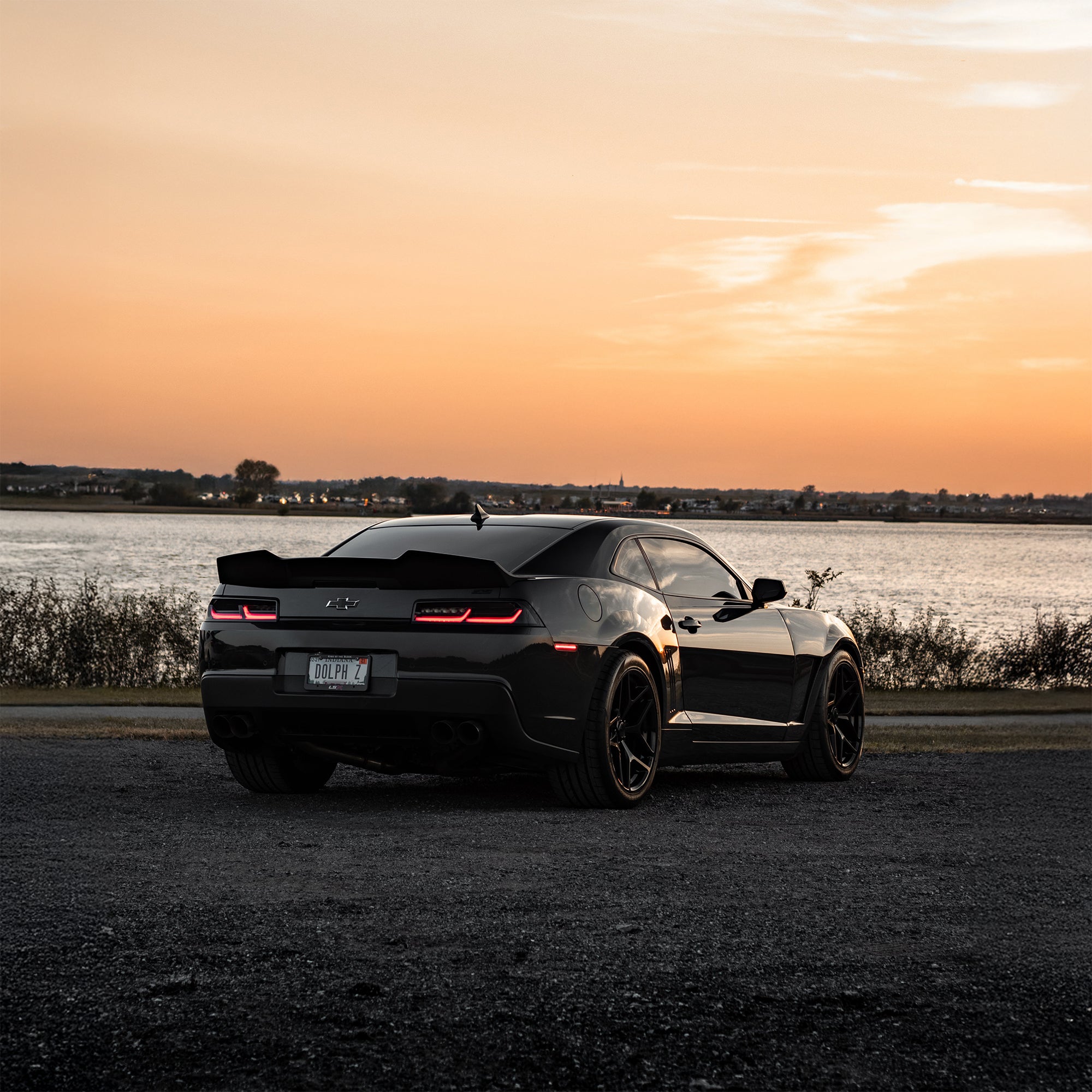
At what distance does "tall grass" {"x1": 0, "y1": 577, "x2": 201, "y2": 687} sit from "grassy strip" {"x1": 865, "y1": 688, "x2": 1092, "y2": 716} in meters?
10.0

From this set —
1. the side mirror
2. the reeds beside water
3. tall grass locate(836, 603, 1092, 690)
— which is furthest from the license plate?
tall grass locate(836, 603, 1092, 690)

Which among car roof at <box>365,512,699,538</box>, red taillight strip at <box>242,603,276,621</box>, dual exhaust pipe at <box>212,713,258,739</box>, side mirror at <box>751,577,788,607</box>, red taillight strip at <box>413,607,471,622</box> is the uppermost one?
car roof at <box>365,512,699,538</box>

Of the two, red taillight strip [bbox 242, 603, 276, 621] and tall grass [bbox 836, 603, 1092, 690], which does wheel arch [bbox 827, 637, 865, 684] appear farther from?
tall grass [bbox 836, 603, 1092, 690]

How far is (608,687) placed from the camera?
7789 mm

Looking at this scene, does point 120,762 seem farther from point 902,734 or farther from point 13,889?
point 902,734

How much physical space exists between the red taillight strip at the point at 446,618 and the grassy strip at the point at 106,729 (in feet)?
18.0

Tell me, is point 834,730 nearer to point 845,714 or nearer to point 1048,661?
point 845,714

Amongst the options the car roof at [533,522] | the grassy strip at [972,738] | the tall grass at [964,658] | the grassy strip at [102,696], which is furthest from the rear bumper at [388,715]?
the tall grass at [964,658]

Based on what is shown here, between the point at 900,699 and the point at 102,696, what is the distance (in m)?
11.0

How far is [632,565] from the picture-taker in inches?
336

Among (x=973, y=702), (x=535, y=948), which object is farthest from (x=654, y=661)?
(x=973, y=702)

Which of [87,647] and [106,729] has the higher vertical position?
[106,729]

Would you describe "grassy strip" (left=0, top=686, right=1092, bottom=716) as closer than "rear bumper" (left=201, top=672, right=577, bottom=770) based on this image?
No

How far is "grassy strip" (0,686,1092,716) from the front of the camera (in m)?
16.8
